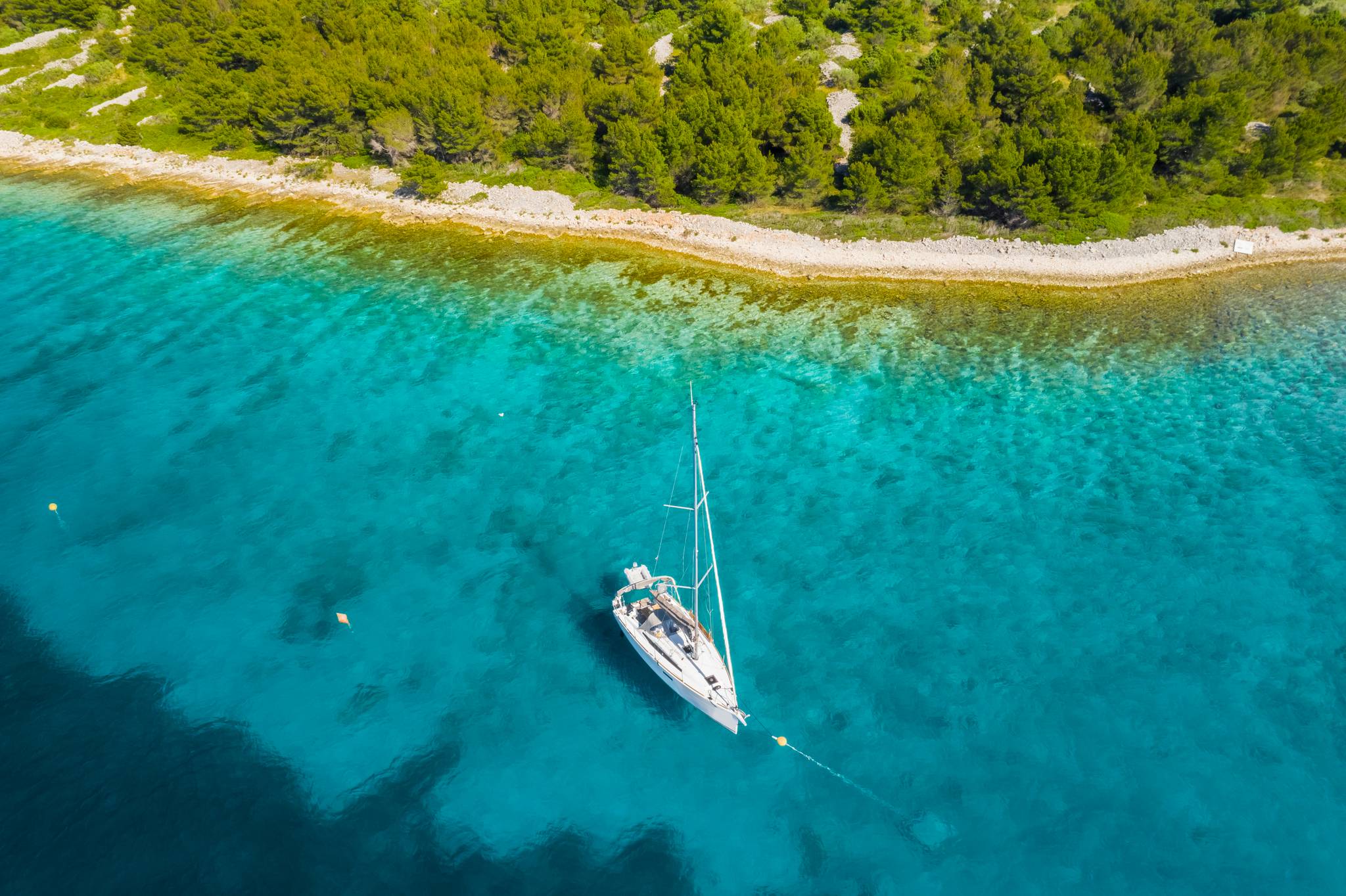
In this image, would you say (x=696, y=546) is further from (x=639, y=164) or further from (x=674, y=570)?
(x=639, y=164)

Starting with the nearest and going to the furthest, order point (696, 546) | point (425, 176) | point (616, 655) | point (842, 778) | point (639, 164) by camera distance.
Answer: point (842, 778)
point (616, 655)
point (696, 546)
point (639, 164)
point (425, 176)

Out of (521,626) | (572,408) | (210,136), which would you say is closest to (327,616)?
(521,626)

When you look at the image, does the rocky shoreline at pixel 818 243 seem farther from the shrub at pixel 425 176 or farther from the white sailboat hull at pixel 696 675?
the white sailboat hull at pixel 696 675

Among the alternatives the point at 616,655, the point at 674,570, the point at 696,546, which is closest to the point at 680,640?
the point at 616,655

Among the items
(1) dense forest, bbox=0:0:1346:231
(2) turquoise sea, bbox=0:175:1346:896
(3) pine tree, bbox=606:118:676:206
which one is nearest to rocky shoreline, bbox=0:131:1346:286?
(3) pine tree, bbox=606:118:676:206

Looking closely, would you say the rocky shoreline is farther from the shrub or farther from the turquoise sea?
the turquoise sea

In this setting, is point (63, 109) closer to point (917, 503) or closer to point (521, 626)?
point (521, 626)
